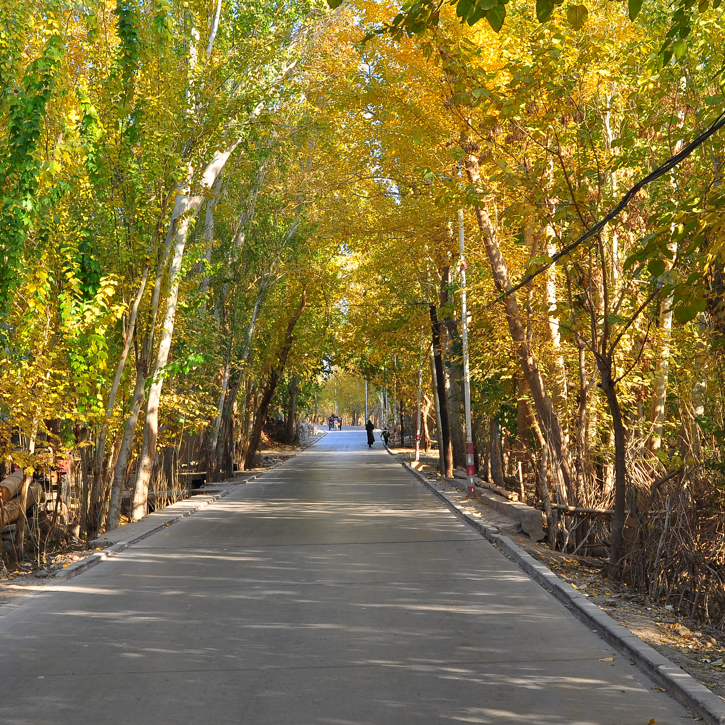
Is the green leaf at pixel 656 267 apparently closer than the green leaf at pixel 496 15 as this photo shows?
No

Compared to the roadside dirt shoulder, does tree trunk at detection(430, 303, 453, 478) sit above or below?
above

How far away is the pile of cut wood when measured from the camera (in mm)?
13386

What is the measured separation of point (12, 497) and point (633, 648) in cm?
1108

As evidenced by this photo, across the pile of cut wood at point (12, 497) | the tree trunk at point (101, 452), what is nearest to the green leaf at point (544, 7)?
the pile of cut wood at point (12, 497)

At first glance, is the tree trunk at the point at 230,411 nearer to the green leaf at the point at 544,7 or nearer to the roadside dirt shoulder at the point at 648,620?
the roadside dirt shoulder at the point at 648,620

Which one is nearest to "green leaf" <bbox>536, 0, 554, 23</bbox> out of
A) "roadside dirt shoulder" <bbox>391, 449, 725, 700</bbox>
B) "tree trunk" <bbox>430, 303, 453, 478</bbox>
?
"roadside dirt shoulder" <bbox>391, 449, 725, 700</bbox>

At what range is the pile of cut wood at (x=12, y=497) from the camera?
13.4 metres

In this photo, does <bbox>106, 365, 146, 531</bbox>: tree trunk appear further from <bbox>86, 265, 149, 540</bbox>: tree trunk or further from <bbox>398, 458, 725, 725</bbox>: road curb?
<bbox>398, 458, 725, 725</bbox>: road curb

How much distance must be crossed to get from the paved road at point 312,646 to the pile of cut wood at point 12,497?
2.08 m

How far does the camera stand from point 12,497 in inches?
574

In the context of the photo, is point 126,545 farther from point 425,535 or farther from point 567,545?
point 567,545

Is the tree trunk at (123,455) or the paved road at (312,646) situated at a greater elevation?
the tree trunk at (123,455)

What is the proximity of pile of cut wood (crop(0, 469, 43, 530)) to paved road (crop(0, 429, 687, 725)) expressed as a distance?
2.08 m

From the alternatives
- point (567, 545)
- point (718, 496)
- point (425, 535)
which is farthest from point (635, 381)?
point (718, 496)
